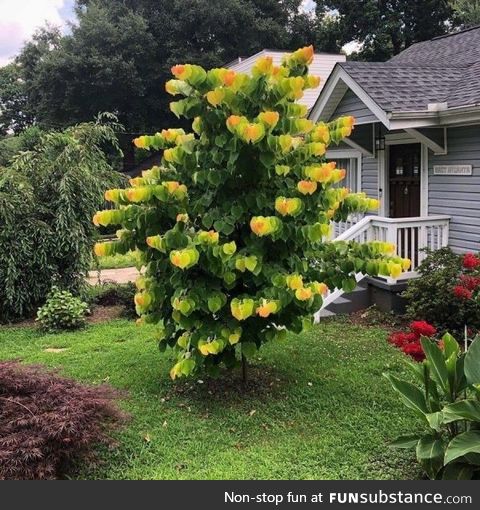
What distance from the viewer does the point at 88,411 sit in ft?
12.3

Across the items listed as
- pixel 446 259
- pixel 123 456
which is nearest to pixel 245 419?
pixel 123 456

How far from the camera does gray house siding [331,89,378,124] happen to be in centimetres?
902

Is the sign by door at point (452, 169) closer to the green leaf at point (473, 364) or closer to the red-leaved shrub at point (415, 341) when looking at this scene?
the red-leaved shrub at point (415, 341)

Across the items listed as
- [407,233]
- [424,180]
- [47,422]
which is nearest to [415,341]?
[47,422]

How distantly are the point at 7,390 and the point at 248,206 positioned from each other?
2.27 meters

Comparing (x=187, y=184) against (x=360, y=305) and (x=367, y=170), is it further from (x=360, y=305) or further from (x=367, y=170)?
(x=367, y=170)

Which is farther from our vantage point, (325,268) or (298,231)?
(325,268)

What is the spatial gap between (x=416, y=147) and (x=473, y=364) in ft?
20.5

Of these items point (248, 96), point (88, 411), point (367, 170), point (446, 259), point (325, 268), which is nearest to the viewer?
point (88, 411)

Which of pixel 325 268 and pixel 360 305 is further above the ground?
pixel 325 268

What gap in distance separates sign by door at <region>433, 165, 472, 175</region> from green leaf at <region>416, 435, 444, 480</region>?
541 centimetres

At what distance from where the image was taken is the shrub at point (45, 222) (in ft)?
28.1

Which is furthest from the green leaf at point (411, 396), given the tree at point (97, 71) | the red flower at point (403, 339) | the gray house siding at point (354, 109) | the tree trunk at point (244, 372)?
the tree at point (97, 71)

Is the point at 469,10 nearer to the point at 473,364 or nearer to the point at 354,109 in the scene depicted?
the point at 354,109
